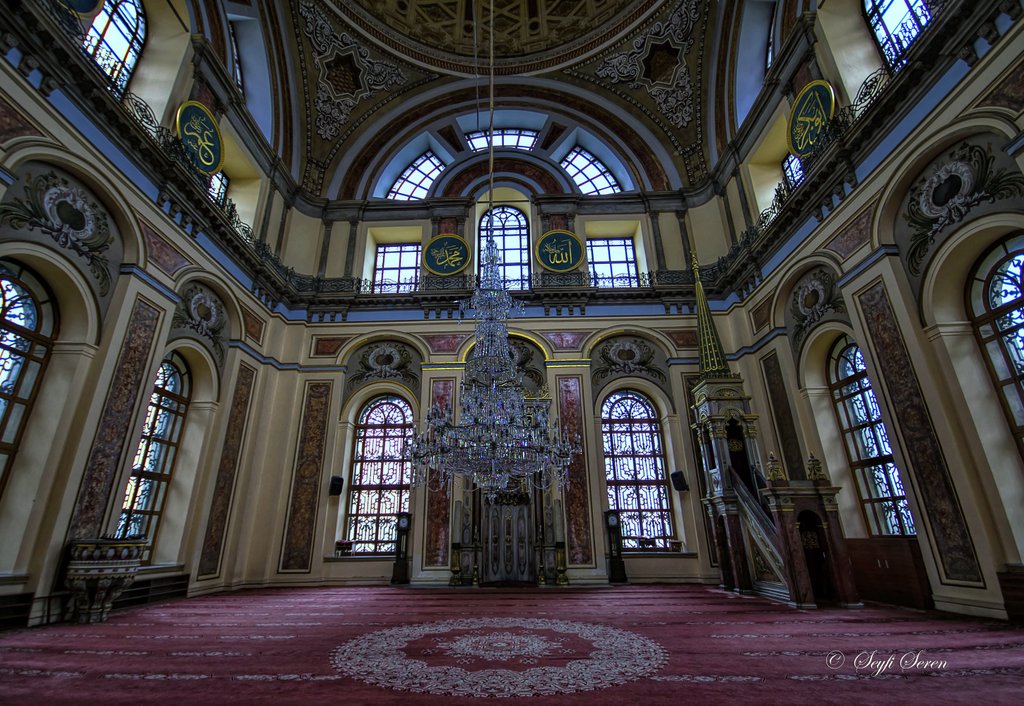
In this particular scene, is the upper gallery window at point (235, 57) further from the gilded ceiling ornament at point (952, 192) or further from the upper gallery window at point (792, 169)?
the gilded ceiling ornament at point (952, 192)

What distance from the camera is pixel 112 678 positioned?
2.58m

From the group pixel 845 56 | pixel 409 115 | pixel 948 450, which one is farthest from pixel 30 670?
pixel 409 115

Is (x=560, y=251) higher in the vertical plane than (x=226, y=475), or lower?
higher

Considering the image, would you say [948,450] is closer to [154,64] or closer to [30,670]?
[30,670]

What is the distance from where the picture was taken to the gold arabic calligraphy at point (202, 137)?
6738 mm

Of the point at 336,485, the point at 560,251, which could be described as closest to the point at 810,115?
the point at 560,251

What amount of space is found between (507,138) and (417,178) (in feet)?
7.83

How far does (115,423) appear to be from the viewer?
5.27m

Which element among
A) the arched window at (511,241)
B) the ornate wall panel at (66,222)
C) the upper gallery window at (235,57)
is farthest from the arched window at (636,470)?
the upper gallery window at (235,57)

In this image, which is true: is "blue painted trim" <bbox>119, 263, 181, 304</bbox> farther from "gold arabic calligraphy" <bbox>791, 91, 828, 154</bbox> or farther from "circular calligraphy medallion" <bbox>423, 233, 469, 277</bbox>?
"gold arabic calligraphy" <bbox>791, 91, 828, 154</bbox>

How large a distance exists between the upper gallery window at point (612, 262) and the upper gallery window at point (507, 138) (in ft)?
9.67

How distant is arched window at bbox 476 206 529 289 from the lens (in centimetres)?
1002

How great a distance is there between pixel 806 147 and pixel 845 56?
118 centimetres

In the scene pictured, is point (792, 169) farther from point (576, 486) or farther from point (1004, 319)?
point (576, 486)
